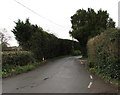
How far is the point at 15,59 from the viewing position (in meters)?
13.8

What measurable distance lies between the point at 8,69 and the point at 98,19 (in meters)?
20.5

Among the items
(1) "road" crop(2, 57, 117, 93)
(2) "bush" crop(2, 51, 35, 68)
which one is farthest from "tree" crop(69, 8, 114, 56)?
(1) "road" crop(2, 57, 117, 93)

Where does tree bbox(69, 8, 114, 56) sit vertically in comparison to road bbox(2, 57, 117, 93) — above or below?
above

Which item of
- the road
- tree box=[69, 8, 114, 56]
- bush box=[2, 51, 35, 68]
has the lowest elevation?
the road

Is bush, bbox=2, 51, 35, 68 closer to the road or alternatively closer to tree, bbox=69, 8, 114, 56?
the road

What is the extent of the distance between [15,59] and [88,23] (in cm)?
1775

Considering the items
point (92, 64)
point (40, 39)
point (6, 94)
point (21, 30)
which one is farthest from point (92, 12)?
point (6, 94)

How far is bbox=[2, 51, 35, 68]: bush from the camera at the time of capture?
40.4 ft

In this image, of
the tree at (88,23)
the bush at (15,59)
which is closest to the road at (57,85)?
the bush at (15,59)

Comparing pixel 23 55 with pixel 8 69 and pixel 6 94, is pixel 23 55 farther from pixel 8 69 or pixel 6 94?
pixel 6 94

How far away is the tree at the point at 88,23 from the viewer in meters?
26.3

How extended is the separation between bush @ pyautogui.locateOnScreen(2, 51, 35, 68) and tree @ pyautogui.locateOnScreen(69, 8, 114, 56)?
13878mm

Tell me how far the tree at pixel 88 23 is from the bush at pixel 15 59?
13.9 meters

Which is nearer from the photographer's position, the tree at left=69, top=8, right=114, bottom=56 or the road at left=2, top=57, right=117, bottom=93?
the road at left=2, top=57, right=117, bottom=93
